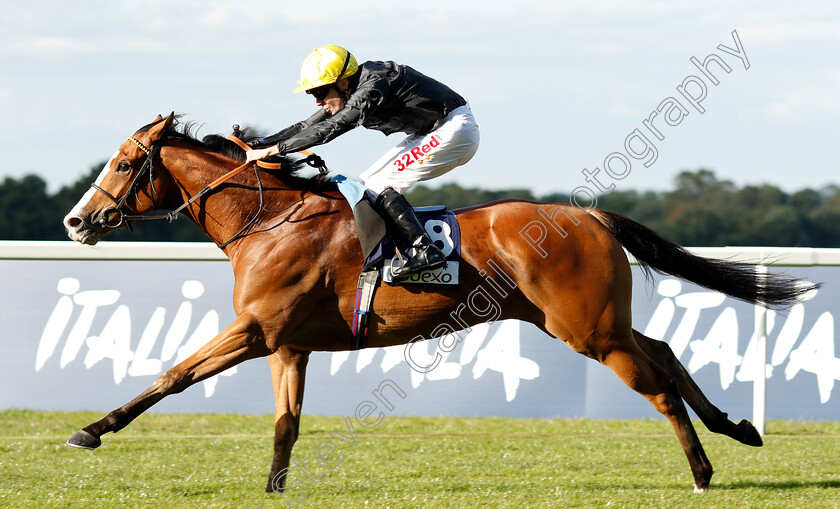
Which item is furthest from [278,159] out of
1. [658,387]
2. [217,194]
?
[658,387]

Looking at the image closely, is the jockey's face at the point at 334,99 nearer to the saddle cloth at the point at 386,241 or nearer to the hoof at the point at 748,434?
the saddle cloth at the point at 386,241

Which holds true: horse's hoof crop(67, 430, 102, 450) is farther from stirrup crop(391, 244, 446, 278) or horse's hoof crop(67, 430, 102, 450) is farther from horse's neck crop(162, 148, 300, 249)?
stirrup crop(391, 244, 446, 278)

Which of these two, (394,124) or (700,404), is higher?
(394,124)

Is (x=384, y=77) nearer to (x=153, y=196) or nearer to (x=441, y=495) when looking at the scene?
(x=153, y=196)

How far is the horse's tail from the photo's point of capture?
17.2ft

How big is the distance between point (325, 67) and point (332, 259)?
0.98 metres

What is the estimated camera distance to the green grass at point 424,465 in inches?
187

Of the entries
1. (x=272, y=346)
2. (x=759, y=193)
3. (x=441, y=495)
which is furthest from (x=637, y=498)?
(x=759, y=193)

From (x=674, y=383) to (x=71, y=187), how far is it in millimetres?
23288

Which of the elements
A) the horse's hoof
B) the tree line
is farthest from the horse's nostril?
the tree line

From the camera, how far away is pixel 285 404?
16.6 feet

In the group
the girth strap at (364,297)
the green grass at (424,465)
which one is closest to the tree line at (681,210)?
the green grass at (424,465)

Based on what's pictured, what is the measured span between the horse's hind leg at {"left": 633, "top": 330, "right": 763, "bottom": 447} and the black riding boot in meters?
1.46

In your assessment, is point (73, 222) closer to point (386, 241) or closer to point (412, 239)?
point (386, 241)
